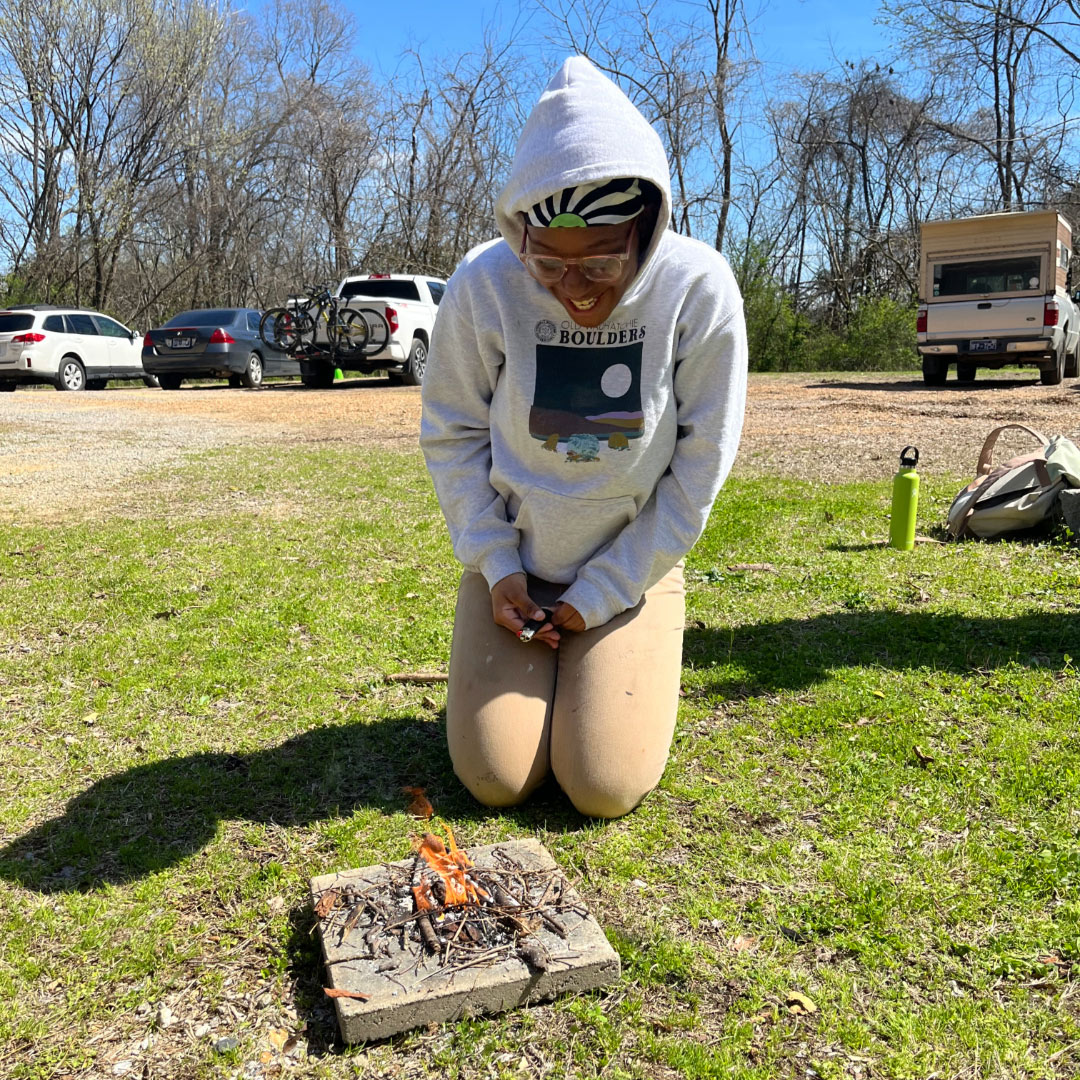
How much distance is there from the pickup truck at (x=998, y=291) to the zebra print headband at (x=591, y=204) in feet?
44.3

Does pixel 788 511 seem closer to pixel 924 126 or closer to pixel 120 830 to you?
pixel 120 830

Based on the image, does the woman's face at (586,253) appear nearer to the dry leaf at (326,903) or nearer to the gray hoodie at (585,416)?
the gray hoodie at (585,416)

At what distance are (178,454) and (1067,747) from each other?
8.21 m

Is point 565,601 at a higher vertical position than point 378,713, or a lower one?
higher

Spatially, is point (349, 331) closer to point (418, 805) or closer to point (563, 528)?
point (563, 528)

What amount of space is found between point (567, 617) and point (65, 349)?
16.9m

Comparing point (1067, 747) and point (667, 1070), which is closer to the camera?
point (667, 1070)

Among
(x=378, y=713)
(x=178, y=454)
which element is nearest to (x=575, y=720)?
(x=378, y=713)

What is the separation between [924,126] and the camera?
2666cm

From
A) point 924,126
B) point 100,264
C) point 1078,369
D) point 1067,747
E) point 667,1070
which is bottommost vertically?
point 667,1070

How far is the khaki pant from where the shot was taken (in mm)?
2656

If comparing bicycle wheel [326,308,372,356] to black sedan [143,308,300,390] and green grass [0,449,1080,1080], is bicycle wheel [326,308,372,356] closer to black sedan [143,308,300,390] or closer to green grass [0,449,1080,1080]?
black sedan [143,308,300,390]

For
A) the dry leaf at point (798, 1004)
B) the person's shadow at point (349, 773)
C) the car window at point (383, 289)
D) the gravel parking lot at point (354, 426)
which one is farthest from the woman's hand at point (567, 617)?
the car window at point (383, 289)

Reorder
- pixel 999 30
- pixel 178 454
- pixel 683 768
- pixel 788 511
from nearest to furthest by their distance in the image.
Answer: pixel 683 768 → pixel 788 511 → pixel 178 454 → pixel 999 30
